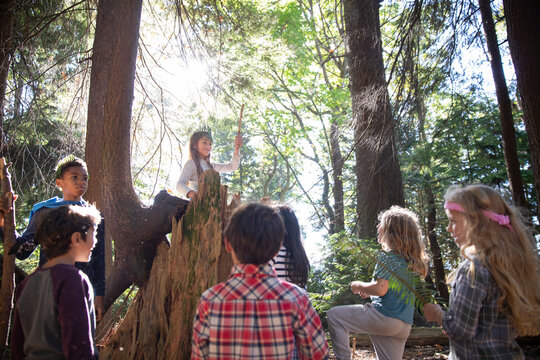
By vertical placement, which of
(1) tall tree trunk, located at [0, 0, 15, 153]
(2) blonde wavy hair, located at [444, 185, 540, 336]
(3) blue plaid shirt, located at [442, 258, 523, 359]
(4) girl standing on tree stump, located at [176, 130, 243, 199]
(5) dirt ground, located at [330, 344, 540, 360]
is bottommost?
(5) dirt ground, located at [330, 344, 540, 360]

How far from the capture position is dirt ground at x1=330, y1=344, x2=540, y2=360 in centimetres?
459

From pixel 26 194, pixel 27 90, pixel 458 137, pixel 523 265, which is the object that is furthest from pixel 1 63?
pixel 458 137

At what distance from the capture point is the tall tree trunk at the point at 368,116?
5.28 meters

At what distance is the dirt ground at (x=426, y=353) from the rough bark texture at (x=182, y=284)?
8.08ft

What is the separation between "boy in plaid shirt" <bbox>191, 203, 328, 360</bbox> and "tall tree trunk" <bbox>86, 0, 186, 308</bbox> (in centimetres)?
181

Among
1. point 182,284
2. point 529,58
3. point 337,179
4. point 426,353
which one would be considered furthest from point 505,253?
point 337,179

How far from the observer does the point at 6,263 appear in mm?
2945

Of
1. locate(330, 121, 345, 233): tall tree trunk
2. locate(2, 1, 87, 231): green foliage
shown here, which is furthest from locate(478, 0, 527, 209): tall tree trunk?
locate(2, 1, 87, 231): green foliage

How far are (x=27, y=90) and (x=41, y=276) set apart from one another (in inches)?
200

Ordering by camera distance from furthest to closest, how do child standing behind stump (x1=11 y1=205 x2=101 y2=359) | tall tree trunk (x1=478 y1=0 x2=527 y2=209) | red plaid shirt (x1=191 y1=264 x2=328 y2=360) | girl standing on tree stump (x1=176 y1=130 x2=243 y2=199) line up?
1. tall tree trunk (x1=478 y1=0 x2=527 y2=209)
2. girl standing on tree stump (x1=176 y1=130 x2=243 y2=199)
3. child standing behind stump (x1=11 y1=205 x2=101 y2=359)
4. red plaid shirt (x1=191 y1=264 x2=328 y2=360)

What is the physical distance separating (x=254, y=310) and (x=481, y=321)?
4.08 ft

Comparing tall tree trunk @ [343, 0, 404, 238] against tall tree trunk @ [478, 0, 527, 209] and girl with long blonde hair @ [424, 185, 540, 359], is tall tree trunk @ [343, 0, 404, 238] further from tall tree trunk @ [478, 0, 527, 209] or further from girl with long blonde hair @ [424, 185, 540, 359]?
girl with long blonde hair @ [424, 185, 540, 359]

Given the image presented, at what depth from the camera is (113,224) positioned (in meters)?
3.63

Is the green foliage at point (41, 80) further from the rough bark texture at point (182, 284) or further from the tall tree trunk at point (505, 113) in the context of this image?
the tall tree trunk at point (505, 113)
